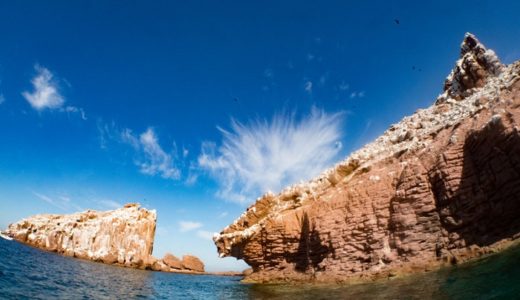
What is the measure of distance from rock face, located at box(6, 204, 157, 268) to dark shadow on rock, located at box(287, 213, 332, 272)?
2835 inches

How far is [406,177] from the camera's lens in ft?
81.8

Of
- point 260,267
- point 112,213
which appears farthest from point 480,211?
point 112,213

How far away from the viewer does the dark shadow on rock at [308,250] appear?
30844mm

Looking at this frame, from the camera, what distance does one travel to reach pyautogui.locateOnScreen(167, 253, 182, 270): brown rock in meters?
111

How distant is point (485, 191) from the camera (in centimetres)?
1927

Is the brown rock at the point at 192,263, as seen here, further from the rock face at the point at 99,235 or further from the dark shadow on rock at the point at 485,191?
the dark shadow on rock at the point at 485,191

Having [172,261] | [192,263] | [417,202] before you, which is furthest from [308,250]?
[192,263]

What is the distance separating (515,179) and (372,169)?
45.3 feet

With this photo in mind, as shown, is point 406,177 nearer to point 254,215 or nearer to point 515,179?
point 515,179

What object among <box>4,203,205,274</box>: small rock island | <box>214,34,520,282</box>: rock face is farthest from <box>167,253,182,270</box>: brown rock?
<box>214,34,520,282</box>: rock face

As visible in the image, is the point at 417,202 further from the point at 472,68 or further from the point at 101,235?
the point at 101,235

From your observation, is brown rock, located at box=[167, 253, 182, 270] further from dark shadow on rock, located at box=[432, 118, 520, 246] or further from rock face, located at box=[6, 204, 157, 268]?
dark shadow on rock, located at box=[432, 118, 520, 246]

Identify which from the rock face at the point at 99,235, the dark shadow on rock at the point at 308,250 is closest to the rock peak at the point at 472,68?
the dark shadow on rock at the point at 308,250

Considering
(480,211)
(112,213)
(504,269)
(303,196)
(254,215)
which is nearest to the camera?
(504,269)
